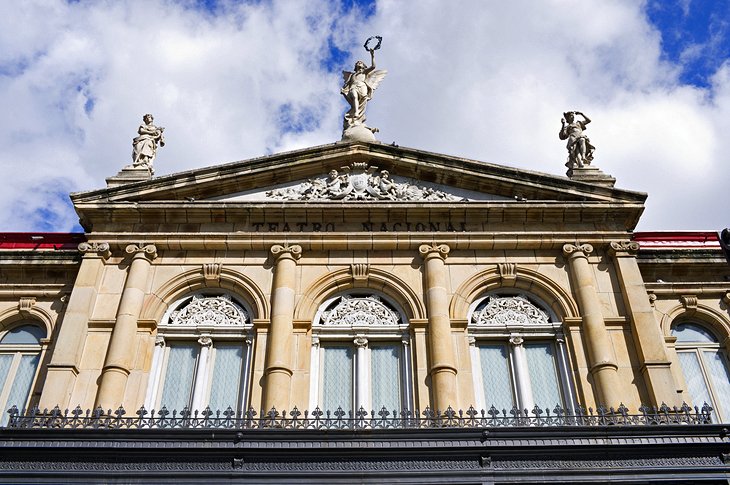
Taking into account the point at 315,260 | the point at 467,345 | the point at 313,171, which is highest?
the point at 313,171

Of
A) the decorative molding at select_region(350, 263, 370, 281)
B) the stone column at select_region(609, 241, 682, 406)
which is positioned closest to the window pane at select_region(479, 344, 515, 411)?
the stone column at select_region(609, 241, 682, 406)

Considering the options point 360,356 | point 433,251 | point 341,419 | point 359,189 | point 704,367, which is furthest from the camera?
point 359,189

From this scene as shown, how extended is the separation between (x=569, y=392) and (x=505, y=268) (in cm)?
287

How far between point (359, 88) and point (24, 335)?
376 inches

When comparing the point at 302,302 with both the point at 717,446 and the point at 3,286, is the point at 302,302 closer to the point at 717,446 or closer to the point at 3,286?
the point at 3,286

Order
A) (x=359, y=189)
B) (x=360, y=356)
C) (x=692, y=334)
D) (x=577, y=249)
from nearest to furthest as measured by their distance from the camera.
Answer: (x=360, y=356) → (x=577, y=249) → (x=692, y=334) → (x=359, y=189)

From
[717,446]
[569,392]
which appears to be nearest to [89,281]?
[569,392]

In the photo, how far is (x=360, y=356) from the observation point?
574 inches

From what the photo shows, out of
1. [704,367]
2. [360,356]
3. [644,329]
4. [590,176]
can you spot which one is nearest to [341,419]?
[360,356]

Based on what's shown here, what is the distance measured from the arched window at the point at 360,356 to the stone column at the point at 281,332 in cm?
57

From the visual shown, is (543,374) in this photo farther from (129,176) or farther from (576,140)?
(129,176)

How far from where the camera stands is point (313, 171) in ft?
56.7

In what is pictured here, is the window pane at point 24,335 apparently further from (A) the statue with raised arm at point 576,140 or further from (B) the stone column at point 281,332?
(A) the statue with raised arm at point 576,140

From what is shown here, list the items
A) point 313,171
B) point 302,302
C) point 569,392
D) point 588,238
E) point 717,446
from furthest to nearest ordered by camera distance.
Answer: point 313,171 < point 588,238 < point 302,302 < point 569,392 < point 717,446
